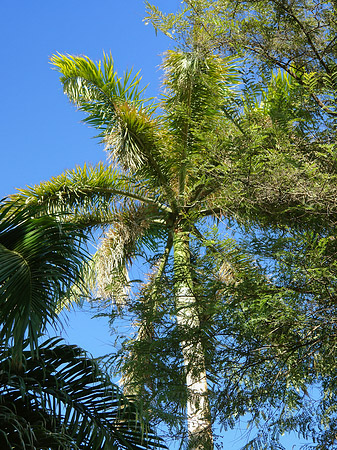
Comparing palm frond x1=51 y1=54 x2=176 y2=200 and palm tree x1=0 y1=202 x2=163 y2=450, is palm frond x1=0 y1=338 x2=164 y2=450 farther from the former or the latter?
palm frond x1=51 y1=54 x2=176 y2=200

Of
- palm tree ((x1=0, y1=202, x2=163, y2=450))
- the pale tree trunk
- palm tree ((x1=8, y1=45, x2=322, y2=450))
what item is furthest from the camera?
palm tree ((x1=8, y1=45, x2=322, y2=450))

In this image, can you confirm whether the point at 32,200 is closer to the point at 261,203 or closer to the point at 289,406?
the point at 261,203

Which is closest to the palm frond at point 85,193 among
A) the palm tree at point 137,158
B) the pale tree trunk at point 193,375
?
the palm tree at point 137,158

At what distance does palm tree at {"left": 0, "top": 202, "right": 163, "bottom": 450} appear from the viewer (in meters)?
5.40

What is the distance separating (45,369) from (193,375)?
A: 2.15m

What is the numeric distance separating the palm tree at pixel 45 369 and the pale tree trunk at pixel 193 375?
3.97ft

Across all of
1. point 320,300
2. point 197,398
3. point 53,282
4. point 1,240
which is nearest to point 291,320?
point 320,300

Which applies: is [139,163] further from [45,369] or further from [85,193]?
[45,369]

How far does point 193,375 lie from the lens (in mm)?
7352

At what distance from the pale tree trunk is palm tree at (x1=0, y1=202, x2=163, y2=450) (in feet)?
3.97

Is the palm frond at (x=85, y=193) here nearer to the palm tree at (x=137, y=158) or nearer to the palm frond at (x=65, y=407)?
the palm tree at (x=137, y=158)

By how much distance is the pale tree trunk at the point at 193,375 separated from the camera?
7090mm

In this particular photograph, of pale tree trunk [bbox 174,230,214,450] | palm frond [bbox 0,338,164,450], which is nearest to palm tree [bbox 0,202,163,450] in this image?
palm frond [bbox 0,338,164,450]

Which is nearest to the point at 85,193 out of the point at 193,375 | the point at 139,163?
the point at 139,163
